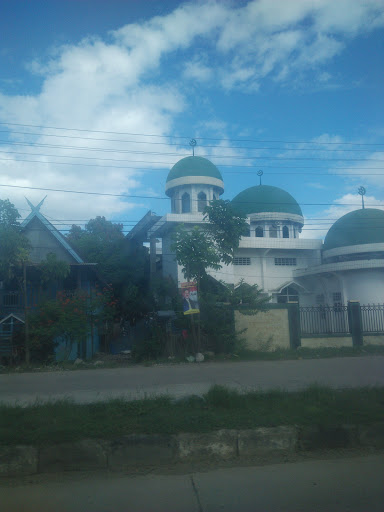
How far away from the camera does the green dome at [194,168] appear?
29.9 m

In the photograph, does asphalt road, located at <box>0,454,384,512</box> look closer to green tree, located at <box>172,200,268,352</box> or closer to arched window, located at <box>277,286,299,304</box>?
green tree, located at <box>172,200,268,352</box>

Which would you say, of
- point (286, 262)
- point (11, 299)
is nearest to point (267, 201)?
point (286, 262)

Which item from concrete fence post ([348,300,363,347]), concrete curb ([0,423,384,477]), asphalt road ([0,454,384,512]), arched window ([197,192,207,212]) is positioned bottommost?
asphalt road ([0,454,384,512])

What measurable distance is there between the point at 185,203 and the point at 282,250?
292 inches

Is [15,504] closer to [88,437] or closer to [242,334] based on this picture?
[88,437]

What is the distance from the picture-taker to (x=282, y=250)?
30891 millimetres

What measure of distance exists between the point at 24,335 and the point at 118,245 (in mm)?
10792

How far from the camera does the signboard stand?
15.6 m

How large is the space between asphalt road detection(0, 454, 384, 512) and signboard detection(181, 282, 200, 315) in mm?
10676

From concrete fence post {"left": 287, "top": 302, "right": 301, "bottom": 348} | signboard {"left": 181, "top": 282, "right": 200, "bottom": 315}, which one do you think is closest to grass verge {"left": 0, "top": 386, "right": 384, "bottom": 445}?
signboard {"left": 181, "top": 282, "right": 200, "bottom": 315}

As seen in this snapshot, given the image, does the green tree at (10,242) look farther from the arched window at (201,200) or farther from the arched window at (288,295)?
the arched window at (288,295)

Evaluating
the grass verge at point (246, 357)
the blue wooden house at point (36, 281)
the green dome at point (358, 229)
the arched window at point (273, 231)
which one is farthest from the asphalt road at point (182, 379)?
the arched window at point (273, 231)

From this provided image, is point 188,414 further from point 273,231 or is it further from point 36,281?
point 273,231

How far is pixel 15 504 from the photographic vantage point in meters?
4.10
